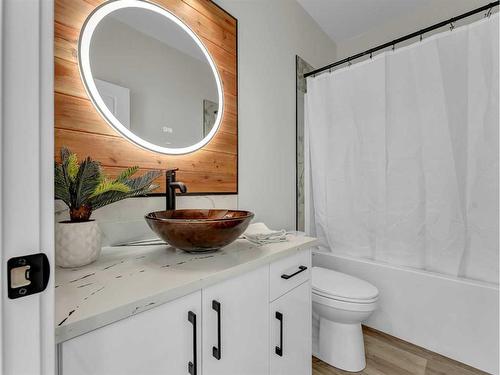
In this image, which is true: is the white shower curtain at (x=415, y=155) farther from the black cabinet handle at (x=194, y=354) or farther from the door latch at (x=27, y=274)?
the door latch at (x=27, y=274)

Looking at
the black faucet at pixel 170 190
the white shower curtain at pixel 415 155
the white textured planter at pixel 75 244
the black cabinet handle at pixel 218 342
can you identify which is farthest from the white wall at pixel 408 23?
the white textured planter at pixel 75 244

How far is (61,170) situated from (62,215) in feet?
0.77

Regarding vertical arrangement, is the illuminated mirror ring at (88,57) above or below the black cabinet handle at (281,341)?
above

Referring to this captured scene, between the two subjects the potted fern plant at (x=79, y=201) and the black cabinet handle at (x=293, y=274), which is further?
the black cabinet handle at (x=293, y=274)

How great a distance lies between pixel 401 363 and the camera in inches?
60.1

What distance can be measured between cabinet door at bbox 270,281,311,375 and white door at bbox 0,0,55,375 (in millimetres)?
763

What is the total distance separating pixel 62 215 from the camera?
0.93 m

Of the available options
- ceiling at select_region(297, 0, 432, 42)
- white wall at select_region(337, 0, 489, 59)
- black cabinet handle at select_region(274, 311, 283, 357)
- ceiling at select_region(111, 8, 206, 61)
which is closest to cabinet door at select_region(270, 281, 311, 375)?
black cabinet handle at select_region(274, 311, 283, 357)

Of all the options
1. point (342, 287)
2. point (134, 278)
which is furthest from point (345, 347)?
point (134, 278)

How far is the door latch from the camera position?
35cm

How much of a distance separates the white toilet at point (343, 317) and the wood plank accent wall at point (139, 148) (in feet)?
2.65

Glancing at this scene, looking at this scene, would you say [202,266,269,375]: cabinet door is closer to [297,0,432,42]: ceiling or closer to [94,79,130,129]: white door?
[94,79,130,129]: white door

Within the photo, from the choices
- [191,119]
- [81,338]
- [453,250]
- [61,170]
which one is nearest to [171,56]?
[191,119]

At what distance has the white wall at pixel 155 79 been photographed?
108 cm
